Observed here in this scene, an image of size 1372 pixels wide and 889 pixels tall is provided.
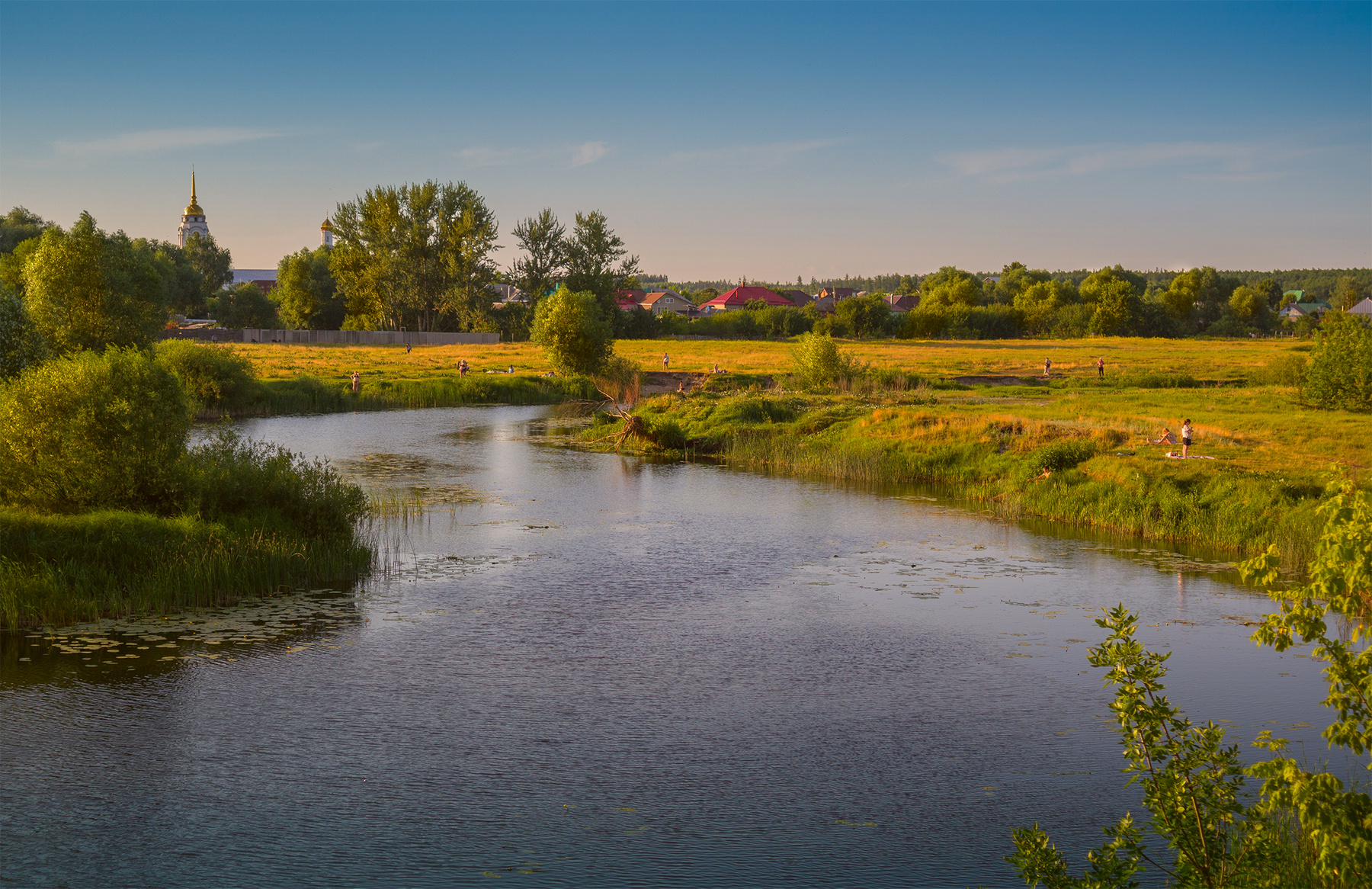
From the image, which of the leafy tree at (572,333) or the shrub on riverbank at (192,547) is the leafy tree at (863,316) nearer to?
the leafy tree at (572,333)

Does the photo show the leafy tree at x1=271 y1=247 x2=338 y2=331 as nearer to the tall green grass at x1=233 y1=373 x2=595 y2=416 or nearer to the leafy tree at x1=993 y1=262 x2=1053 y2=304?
the tall green grass at x1=233 y1=373 x2=595 y2=416

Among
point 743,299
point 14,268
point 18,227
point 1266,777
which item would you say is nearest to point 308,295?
point 18,227

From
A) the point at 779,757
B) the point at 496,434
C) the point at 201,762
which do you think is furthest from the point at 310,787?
the point at 496,434

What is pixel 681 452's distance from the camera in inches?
1693

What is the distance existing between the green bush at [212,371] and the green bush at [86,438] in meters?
35.8

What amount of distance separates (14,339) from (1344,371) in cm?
4661

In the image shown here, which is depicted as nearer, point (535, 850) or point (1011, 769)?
point (535, 850)

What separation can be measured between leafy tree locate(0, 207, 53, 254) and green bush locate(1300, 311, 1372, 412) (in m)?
87.1

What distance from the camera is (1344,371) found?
43219mm

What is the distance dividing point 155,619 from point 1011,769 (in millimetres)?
13249

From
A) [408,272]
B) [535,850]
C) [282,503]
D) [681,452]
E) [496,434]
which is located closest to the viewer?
[535,850]

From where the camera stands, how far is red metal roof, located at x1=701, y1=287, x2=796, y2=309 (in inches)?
7456

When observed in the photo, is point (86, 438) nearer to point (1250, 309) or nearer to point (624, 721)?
point (624, 721)

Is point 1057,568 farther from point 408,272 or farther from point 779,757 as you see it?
point 408,272
